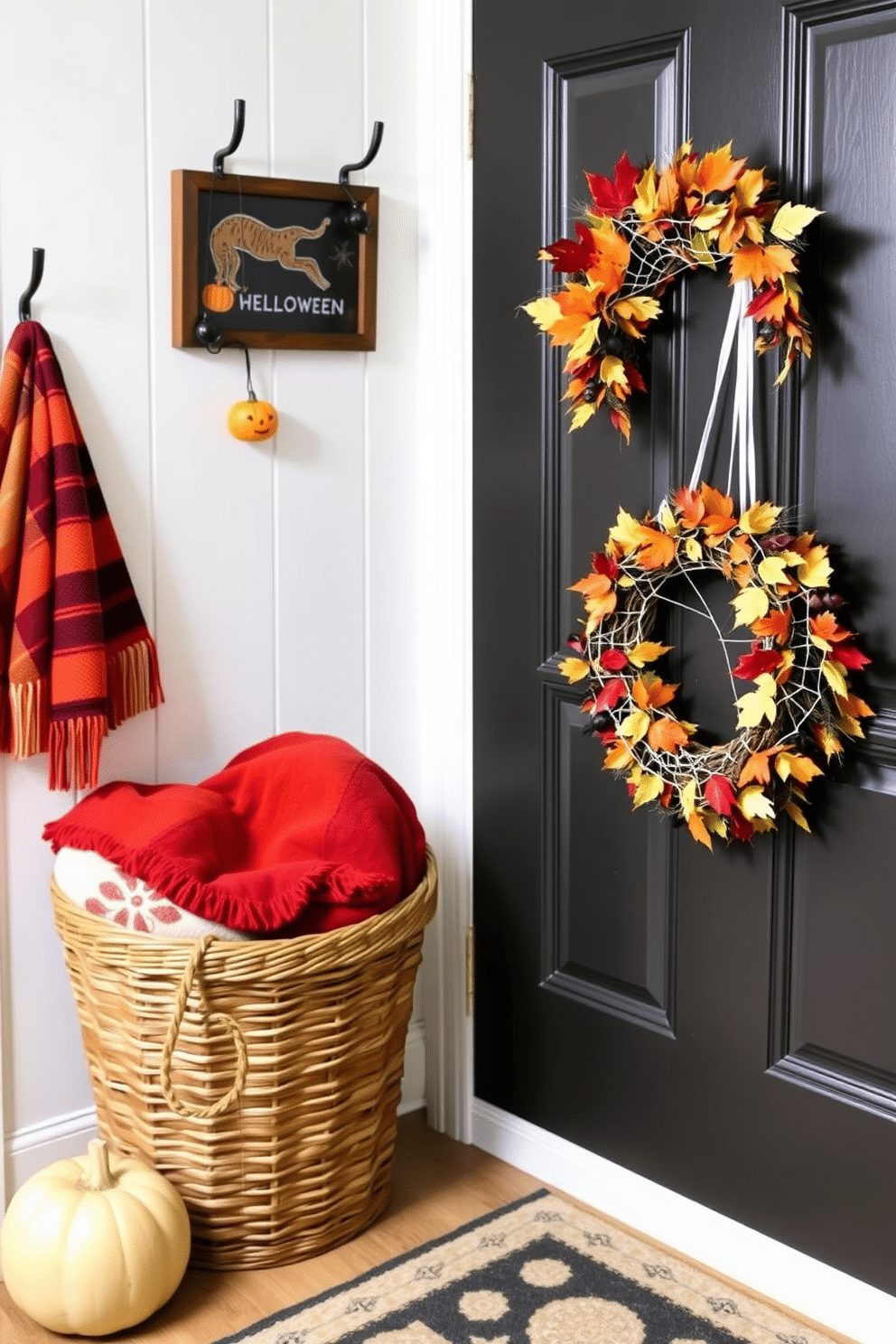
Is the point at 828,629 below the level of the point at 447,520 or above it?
below

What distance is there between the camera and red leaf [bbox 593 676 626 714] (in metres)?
1.88

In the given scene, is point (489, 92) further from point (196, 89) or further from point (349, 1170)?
point (349, 1170)

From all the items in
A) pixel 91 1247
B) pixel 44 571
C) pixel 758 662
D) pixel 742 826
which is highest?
pixel 44 571

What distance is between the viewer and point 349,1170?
1985mm

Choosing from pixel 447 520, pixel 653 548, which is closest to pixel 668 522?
pixel 653 548

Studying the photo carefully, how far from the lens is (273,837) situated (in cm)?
196

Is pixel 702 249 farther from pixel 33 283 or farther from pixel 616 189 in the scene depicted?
pixel 33 283

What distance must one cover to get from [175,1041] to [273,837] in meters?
0.30

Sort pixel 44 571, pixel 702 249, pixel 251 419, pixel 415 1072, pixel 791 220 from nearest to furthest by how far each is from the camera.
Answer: pixel 791 220
pixel 702 249
pixel 44 571
pixel 251 419
pixel 415 1072

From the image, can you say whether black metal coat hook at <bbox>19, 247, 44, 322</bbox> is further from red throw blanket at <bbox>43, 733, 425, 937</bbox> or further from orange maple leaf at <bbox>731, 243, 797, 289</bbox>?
orange maple leaf at <bbox>731, 243, 797, 289</bbox>

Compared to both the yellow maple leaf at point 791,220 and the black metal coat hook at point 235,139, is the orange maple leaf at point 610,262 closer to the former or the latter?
the yellow maple leaf at point 791,220

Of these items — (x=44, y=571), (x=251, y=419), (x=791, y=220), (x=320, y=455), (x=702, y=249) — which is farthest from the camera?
(x=320, y=455)

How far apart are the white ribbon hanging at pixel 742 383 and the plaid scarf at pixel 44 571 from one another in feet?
2.68

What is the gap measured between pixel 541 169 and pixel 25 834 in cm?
115
